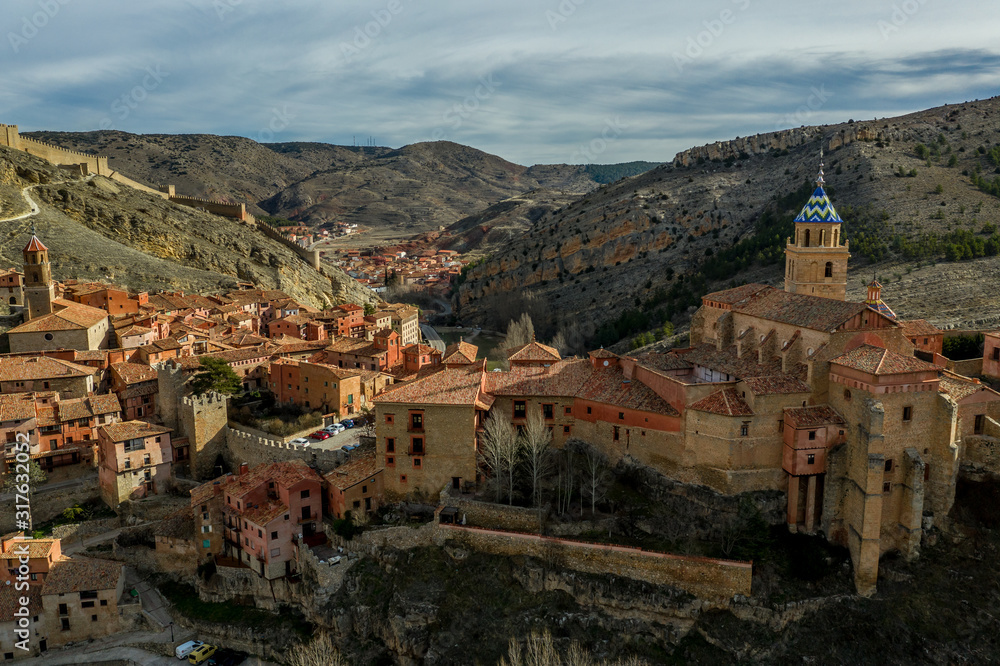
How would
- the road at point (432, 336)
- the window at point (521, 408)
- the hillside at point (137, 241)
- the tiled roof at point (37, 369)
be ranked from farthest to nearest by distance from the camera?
the road at point (432, 336) < the hillside at point (137, 241) < the tiled roof at point (37, 369) < the window at point (521, 408)

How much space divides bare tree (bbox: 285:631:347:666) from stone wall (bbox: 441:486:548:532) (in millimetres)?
6288

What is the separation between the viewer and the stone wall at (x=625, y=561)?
80.5 feet

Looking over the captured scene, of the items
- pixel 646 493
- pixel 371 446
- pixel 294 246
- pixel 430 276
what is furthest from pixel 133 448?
pixel 430 276

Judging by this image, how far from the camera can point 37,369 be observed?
3891cm

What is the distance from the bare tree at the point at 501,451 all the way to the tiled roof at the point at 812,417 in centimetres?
991

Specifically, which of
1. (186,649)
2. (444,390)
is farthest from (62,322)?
(444,390)

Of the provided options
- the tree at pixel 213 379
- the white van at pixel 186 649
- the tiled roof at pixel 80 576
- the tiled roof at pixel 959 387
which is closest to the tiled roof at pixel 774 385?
the tiled roof at pixel 959 387

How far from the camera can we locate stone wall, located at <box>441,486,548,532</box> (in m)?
27.3

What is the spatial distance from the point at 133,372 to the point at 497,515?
2438 cm

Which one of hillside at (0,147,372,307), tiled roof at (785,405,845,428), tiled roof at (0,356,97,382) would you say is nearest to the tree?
tiled roof at (0,356,97,382)

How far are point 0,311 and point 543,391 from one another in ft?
124

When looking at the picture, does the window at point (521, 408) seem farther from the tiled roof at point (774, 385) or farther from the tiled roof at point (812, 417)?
the tiled roof at point (812, 417)

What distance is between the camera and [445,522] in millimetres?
27875

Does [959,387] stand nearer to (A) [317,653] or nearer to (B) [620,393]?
(B) [620,393]
